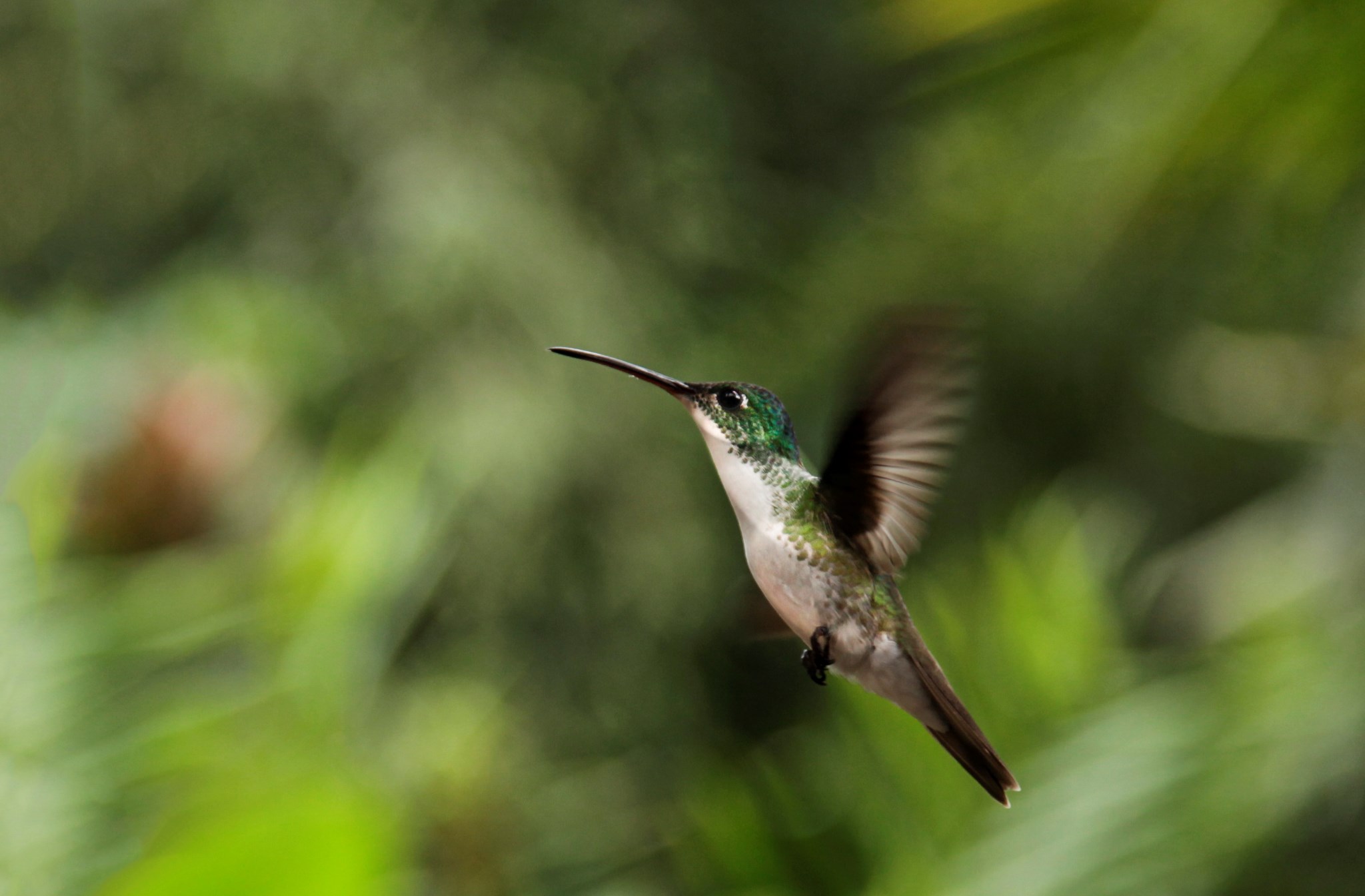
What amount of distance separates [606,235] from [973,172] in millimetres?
530

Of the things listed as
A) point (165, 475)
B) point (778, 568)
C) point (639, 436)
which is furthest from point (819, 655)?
point (639, 436)

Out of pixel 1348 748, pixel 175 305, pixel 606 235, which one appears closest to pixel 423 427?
pixel 606 235


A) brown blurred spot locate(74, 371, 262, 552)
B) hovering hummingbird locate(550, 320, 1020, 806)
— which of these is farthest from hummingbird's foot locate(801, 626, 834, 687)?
brown blurred spot locate(74, 371, 262, 552)

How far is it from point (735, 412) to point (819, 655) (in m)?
0.04

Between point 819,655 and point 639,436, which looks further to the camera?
point 639,436

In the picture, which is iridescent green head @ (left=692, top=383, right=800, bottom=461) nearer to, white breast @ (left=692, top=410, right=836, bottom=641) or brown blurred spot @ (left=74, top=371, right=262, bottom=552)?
white breast @ (left=692, top=410, right=836, bottom=641)

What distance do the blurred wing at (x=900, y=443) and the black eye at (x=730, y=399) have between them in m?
0.02

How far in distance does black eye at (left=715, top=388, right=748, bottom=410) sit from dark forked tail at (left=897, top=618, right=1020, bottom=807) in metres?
0.06

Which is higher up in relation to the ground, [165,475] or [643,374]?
[643,374]

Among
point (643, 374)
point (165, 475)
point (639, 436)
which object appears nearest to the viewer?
point (643, 374)

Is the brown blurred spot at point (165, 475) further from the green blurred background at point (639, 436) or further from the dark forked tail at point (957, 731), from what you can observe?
the dark forked tail at point (957, 731)

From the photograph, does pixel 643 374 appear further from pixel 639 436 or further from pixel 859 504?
pixel 639 436

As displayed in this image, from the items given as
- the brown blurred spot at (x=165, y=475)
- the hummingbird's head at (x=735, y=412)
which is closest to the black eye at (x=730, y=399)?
the hummingbird's head at (x=735, y=412)

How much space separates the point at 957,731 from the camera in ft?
0.58
